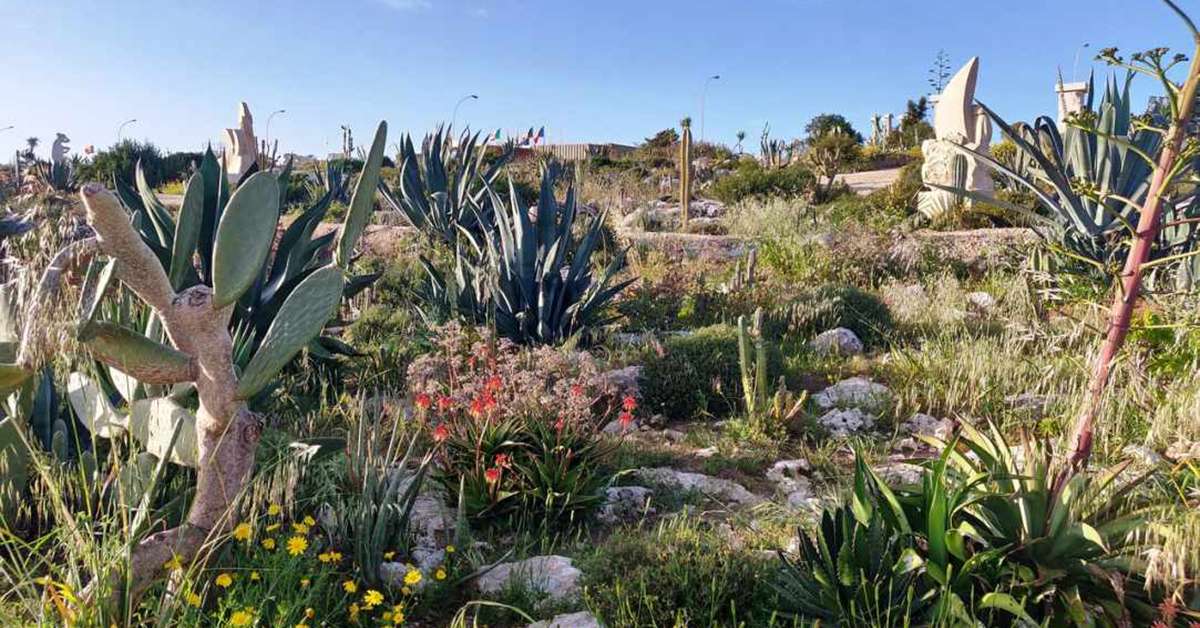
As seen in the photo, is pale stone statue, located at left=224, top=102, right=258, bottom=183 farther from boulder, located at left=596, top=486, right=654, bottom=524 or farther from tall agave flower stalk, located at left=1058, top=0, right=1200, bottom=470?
tall agave flower stalk, located at left=1058, top=0, right=1200, bottom=470

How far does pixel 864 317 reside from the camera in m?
7.13

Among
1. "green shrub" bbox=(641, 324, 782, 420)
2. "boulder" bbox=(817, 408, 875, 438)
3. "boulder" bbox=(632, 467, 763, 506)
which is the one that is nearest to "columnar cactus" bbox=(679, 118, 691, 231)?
"green shrub" bbox=(641, 324, 782, 420)

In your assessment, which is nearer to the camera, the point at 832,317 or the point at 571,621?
the point at 571,621

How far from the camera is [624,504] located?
12.4ft

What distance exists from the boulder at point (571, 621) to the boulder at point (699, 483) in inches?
49.4

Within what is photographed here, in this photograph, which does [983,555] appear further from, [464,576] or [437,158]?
[437,158]

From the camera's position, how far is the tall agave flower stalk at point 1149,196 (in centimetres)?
218

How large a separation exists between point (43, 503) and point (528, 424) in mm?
1752

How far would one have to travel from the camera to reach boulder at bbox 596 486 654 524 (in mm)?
3662

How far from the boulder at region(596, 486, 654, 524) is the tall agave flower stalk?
173cm

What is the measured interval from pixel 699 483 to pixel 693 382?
1.52 meters

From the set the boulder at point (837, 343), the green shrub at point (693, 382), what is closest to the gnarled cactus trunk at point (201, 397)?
the green shrub at point (693, 382)

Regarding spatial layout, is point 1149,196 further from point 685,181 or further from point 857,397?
point 685,181

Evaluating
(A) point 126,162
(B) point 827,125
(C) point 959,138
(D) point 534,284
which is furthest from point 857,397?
(B) point 827,125
